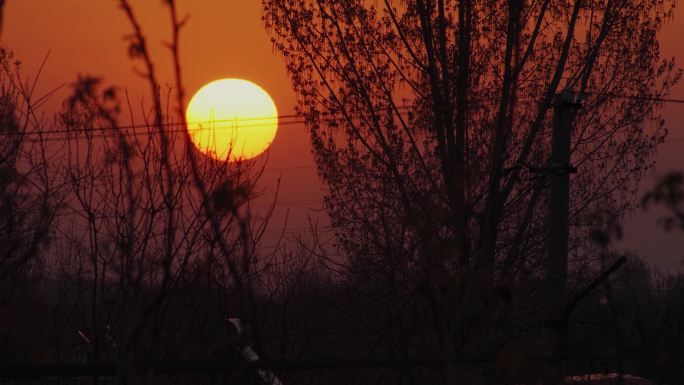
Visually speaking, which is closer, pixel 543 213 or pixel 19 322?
pixel 19 322

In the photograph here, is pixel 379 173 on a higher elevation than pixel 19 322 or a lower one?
higher

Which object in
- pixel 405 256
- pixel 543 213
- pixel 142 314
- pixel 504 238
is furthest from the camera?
pixel 543 213

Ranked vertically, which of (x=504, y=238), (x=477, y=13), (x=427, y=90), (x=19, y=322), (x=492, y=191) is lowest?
(x=19, y=322)

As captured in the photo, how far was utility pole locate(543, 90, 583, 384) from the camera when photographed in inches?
331

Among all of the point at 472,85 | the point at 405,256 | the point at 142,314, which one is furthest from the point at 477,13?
the point at 142,314

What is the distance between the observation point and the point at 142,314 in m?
2.36

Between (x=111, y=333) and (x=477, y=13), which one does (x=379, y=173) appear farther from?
(x=111, y=333)

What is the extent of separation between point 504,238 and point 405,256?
3.04m

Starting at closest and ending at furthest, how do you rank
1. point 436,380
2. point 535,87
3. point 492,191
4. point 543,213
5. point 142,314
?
point 142,314
point 492,191
point 436,380
point 543,213
point 535,87

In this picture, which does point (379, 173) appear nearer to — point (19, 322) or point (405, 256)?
point (405, 256)

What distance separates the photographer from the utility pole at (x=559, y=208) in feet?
27.6

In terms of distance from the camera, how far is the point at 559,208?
8.62m

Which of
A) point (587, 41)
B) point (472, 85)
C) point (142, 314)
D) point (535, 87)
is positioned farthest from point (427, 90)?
point (142, 314)

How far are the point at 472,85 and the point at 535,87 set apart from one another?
1267 mm
